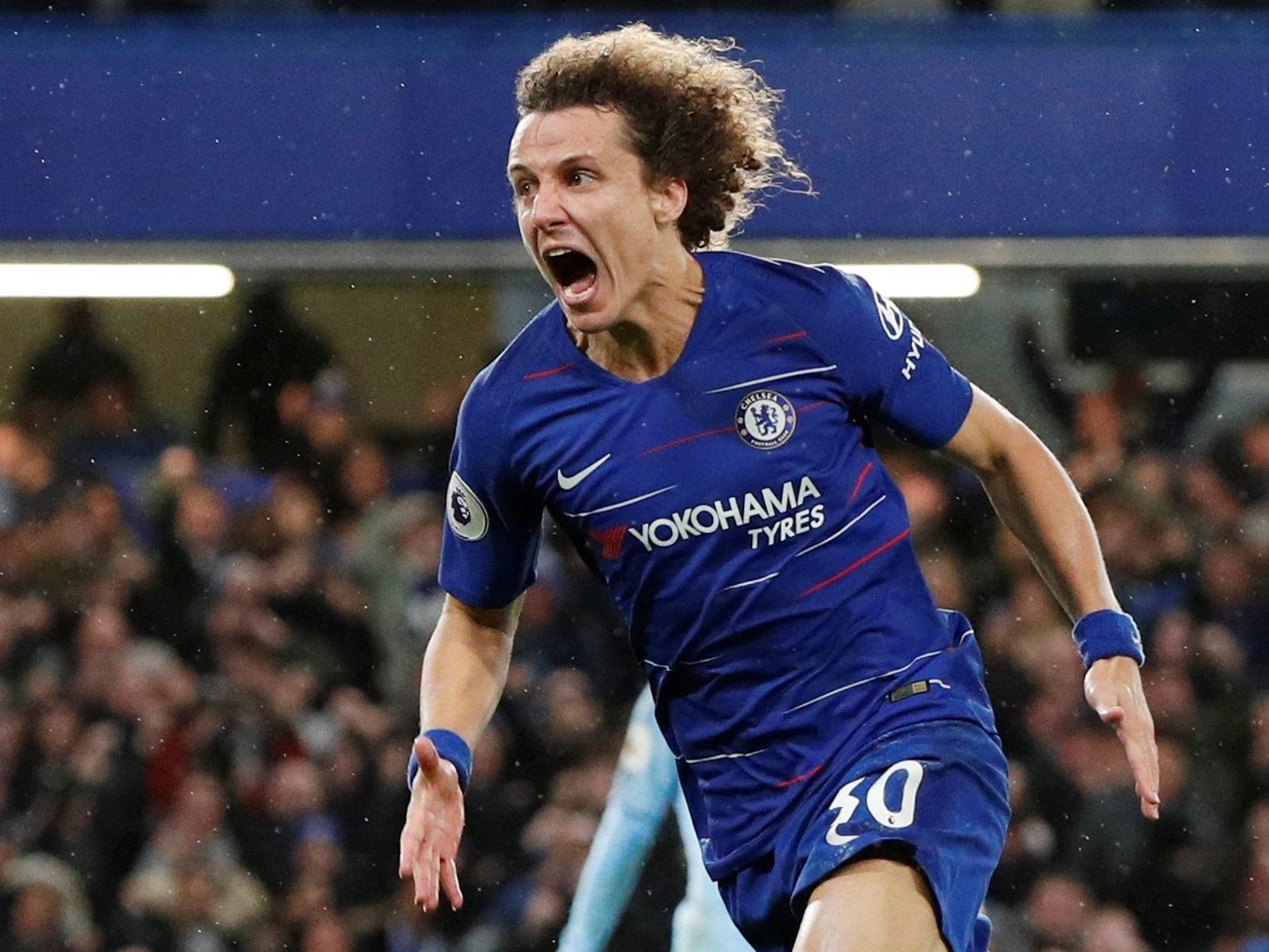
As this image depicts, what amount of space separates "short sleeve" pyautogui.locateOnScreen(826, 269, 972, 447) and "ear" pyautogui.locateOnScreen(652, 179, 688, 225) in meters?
0.24

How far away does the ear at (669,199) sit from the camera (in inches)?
116

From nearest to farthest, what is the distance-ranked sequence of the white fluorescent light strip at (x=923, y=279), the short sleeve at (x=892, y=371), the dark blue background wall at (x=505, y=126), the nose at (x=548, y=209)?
the nose at (x=548, y=209) < the short sleeve at (x=892, y=371) < the dark blue background wall at (x=505, y=126) < the white fluorescent light strip at (x=923, y=279)

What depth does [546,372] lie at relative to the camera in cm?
288

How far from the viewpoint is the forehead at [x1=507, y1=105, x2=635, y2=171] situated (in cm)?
282

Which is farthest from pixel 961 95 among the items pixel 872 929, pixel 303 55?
pixel 872 929

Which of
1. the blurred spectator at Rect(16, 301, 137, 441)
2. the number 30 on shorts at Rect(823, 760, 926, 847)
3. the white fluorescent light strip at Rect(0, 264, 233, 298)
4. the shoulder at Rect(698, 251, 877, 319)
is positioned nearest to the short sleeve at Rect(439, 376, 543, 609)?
the shoulder at Rect(698, 251, 877, 319)

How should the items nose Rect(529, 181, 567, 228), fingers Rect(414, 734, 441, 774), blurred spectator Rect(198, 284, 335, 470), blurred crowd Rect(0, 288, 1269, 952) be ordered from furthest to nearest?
blurred spectator Rect(198, 284, 335, 470) → blurred crowd Rect(0, 288, 1269, 952) → nose Rect(529, 181, 567, 228) → fingers Rect(414, 734, 441, 774)

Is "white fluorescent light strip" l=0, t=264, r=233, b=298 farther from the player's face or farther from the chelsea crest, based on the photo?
the chelsea crest

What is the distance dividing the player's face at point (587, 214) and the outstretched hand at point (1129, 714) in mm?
779

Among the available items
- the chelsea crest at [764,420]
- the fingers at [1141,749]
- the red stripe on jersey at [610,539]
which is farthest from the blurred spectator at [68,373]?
the fingers at [1141,749]

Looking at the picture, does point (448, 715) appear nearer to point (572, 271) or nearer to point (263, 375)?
point (572, 271)

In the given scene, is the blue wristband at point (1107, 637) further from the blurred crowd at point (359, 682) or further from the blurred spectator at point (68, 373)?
the blurred spectator at point (68, 373)

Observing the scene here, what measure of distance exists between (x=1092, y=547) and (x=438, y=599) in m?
4.30

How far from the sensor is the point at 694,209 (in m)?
3.08
